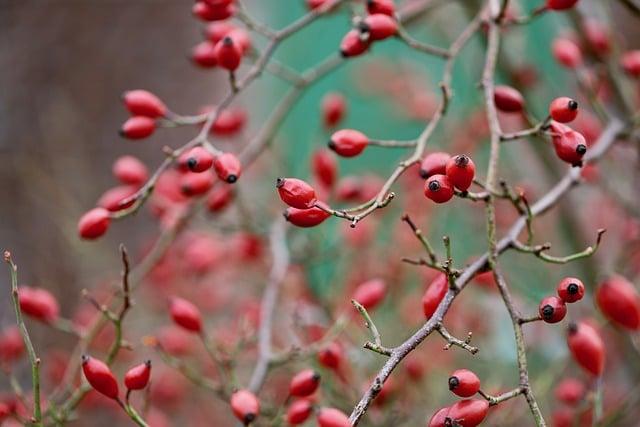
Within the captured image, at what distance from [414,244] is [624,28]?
1.27 meters

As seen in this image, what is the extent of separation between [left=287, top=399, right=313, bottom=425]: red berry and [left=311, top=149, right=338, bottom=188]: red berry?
58 centimetres

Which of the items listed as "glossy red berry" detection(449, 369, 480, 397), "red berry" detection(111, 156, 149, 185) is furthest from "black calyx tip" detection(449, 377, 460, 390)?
"red berry" detection(111, 156, 149, 185)

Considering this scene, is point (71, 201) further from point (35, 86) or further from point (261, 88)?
point (261, 88)

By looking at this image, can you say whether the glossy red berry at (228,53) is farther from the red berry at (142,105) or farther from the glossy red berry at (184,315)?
the glossy red berry at (184,315)

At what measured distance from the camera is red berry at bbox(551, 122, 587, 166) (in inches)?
40.2

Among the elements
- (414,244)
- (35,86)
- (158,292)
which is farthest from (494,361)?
(35,86)

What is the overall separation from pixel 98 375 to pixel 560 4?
0.83 metres

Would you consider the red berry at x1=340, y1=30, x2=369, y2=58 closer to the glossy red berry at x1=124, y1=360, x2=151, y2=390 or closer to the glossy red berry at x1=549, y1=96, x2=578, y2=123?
the glossy red berry at x1=549, y1=96, x2=578, y2=123

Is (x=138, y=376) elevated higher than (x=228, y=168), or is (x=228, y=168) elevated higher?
(x=228, y=168)

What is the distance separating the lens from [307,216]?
0.99m

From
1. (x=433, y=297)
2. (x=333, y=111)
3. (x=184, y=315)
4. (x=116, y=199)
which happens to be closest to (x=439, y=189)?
(x=433, y=297)

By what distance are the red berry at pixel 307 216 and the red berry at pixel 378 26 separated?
34 cm

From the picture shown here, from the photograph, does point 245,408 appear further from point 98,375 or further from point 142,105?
point 142,105

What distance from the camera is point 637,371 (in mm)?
1786
